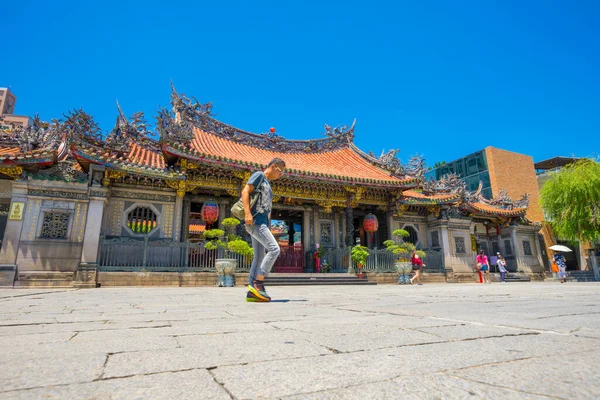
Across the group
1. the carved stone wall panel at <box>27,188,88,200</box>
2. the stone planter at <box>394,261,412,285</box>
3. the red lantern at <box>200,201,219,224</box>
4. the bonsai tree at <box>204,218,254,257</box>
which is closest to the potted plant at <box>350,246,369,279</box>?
the stone planter at <box>394,261,412,285</box>

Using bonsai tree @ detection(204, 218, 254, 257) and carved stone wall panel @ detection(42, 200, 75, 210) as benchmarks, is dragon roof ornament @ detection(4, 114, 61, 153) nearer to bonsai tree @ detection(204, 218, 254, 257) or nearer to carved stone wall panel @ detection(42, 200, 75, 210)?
carved stone wall panel @ detection(42, 200, 75, 210)

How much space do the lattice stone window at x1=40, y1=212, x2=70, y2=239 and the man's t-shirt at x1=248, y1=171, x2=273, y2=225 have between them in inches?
343

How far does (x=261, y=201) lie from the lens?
4.05m

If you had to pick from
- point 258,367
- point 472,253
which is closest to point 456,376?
point 258,367

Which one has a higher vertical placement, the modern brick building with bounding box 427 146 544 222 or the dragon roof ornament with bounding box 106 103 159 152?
the modern brick building with bounding box 427 146 544 222

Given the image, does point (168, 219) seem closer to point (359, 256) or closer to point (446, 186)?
point (359, 256)

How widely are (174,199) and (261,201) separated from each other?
8.58 m

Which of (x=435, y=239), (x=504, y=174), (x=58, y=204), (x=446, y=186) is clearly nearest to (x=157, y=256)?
(x=58, y=204)

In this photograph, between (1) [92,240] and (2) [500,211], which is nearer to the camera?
(1) [92,240]

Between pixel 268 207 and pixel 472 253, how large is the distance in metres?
14.6

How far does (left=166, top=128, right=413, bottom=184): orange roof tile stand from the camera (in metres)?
12.7

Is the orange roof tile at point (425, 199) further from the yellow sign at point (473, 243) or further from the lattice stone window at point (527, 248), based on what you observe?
the lattice stone window at point (527, 248)

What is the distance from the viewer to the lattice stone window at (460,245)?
51.2ft

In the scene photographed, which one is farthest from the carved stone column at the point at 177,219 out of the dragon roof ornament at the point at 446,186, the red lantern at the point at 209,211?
the dragon roof ornament at the point at 446,186
